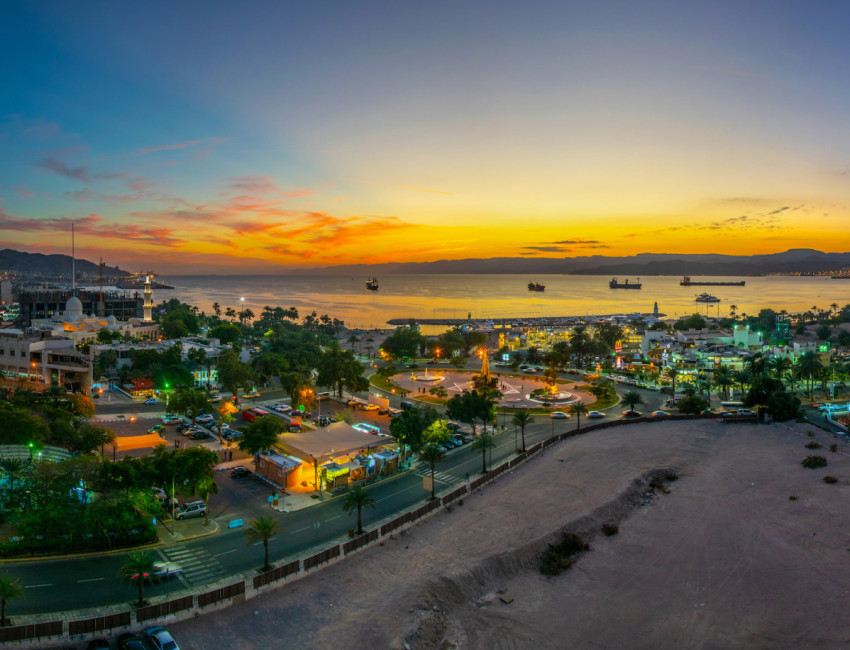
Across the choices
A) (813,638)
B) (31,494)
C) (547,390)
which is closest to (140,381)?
(31,494)

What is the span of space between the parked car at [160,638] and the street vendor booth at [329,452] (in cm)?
1188

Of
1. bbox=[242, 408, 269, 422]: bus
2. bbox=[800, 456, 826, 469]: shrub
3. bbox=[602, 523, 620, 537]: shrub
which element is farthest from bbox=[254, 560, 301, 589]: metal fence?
bbox=[800, 456, 826, 469]: shrub

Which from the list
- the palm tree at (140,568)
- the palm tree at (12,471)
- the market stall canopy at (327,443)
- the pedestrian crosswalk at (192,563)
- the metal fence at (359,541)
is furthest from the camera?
the market stall canopy at (327,443)

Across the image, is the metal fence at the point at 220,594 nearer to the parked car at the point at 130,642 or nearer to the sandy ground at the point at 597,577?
the sandy ground at the point at 597,577

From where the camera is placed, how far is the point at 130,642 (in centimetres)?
1452

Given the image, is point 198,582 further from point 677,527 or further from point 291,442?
point 677,527

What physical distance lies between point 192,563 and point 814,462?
1236 inches

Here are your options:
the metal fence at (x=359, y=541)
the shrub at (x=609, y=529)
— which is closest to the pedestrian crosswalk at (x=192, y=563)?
the metal fence at (x=359, y=541)

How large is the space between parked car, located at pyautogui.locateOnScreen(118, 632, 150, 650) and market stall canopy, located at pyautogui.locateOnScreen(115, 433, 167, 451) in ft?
57.7

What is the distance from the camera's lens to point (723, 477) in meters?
28.5

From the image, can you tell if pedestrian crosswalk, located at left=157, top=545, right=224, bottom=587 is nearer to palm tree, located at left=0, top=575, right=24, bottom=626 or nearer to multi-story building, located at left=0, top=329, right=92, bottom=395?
palm tree, located at left=0, top=575, right=24, bottom=626

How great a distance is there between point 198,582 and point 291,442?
10.6m

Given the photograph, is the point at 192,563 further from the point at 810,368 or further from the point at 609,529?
the point at 810,368

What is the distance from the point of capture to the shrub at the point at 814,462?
2970 centimetres
